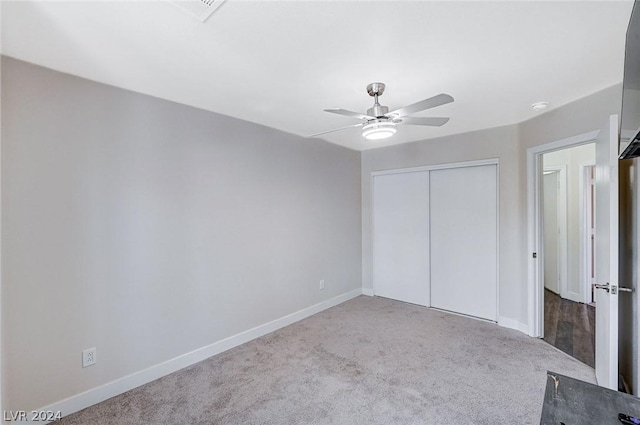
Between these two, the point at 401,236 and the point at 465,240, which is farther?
the point at 401,236

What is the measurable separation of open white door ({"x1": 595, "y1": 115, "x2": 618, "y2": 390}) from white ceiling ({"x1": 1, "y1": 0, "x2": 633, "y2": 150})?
1.92 ft

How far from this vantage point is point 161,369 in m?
2.53

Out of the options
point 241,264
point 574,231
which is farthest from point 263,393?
point 574,231

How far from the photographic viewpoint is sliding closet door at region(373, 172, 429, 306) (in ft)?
14.1

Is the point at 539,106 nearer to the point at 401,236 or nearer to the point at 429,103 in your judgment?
the point at 429,103

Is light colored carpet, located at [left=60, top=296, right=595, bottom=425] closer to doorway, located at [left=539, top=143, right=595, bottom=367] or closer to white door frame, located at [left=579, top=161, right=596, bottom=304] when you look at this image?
doorway, located at [left=539, top=143, right=595, bottom=367]

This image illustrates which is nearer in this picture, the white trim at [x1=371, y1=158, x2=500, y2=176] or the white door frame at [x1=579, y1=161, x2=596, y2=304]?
the white trim at [x1=371, y1=158, x2=500, y2=176]

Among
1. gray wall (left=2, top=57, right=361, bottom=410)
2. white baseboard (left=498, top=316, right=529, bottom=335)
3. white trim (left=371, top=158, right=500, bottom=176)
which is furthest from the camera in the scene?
white trim (left=371, top=158, right=500, bottom=176)

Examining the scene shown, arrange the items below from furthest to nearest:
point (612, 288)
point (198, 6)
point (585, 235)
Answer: point (585, 235) < point (612, 288) < point (198, 6)

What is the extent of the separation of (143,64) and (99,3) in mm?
583

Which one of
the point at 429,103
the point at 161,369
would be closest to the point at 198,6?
the point at 429,103

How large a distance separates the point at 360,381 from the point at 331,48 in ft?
8.22

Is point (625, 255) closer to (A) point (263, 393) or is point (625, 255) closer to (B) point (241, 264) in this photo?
(A) point (263, 393)

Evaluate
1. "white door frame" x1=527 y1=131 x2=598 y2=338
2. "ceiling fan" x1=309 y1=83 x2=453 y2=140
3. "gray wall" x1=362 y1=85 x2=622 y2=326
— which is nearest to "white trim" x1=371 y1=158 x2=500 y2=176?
"gray wall" x1=362 y1=85 x2=622 y2=326
